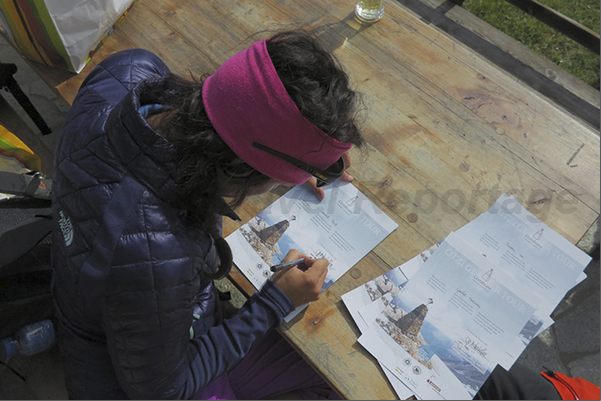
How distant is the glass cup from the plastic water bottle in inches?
56.9

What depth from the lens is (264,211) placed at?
51.7 inches

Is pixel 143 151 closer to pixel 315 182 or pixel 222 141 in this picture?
pixel 222 141

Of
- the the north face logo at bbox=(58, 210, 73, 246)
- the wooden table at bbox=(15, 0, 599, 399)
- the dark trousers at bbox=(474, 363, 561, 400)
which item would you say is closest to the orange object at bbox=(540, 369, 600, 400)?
the dark trousers at bbox=(474, 363, 561, 400)

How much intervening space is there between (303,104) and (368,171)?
589 mm

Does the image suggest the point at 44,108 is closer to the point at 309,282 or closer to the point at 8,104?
the point at 8,104

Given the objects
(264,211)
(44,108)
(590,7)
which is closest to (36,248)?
(264,211)

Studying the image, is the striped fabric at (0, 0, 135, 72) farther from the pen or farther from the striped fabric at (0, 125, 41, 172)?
the pen

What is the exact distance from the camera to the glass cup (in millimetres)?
1618

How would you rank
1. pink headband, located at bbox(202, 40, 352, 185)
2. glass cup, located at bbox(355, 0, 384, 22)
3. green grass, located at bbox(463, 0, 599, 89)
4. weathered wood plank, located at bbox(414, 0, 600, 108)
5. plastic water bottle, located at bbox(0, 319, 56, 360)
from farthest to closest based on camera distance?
green grass, located at bbox(463, 0, 599, 89) → weathered wood plank, located at bbox(414, 0, 600, 108) → glass cup, located at bbox(355, 0, 384, 22) → plastic water bottle, located at bbox(0, 319, 56, 360) → pink headband, located at bbox(202, 40, 352, 185)

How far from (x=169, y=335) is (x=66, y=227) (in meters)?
0.32

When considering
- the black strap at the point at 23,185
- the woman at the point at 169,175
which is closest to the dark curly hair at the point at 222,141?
the woman at the point at 169,175

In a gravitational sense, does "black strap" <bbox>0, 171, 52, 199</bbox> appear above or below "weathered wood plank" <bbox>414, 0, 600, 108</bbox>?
above

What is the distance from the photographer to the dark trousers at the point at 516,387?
1299mm

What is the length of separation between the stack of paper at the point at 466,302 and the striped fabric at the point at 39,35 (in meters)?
1.16
